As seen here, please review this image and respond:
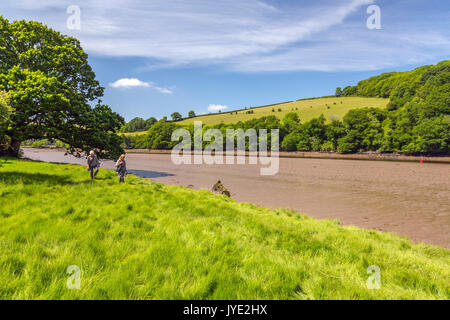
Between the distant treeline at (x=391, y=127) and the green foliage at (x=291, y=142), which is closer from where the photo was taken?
the distant treeline at (x=391, y=127)

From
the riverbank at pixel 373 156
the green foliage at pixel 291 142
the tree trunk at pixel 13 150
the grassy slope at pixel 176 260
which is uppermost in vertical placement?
the green foliage at pixel 291 142

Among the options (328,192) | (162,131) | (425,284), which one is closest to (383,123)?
(328,192)

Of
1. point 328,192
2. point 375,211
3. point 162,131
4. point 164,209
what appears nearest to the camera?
point 164,209

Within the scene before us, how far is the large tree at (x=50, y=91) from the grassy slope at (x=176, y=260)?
1817cm

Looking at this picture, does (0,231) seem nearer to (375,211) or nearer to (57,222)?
(57,222)

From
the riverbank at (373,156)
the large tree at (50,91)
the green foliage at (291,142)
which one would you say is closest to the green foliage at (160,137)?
the green foliage at (291,142)

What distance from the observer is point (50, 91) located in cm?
2039

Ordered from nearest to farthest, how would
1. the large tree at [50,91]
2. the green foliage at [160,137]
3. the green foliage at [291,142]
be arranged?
the large tree at [50,91] < the green foliage at [291,142] < the green foliage at [160,137]

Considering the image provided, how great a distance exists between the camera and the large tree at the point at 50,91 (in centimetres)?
2055

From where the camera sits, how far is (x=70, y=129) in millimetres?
25062

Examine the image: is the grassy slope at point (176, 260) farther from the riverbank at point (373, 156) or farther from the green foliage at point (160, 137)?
the green foliage at point (160, 137)

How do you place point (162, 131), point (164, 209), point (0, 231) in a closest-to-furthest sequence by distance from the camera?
point (0, 231) → point (164, 209) → point (162, 131)

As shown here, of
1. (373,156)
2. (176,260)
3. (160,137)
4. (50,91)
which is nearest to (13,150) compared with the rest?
(50,91)
